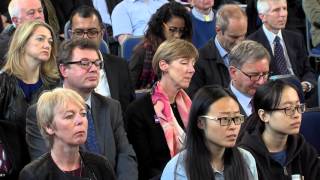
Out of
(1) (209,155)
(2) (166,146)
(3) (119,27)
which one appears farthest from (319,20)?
(1) (209,155)

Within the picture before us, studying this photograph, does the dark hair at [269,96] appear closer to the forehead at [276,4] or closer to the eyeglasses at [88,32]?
the eyeglasses at [88,32]

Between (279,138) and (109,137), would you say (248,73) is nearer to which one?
(279,138)

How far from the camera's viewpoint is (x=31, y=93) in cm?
436

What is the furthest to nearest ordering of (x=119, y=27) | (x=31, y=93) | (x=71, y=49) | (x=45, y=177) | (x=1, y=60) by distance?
(x=119, y=27), (x=1, y=60), (x=31, y=93), (x=71, y=49), (x=45, y=177)

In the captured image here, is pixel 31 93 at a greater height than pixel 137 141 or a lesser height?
greater

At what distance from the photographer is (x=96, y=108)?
13.3 feet

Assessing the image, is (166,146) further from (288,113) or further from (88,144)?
(288,113)

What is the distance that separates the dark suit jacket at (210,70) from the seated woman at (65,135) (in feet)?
6.04

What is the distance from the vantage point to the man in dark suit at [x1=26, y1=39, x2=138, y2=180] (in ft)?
13.2

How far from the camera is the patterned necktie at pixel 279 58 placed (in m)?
5.72

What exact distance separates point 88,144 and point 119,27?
293 cm

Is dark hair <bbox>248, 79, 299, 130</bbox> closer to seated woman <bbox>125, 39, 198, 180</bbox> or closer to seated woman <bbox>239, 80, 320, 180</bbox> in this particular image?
seated woman <bbox>239, 80, 320, 180</bbox>

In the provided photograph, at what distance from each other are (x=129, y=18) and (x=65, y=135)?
356 cm

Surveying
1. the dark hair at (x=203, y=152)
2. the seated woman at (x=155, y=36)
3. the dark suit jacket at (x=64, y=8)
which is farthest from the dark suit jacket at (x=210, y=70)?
the dark suit jacket at (x=64, y=8)
